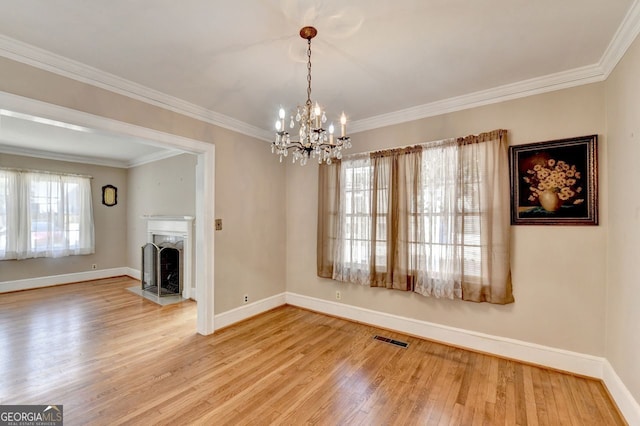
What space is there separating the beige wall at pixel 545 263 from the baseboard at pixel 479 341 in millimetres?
62

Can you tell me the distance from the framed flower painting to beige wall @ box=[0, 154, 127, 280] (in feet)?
26.3

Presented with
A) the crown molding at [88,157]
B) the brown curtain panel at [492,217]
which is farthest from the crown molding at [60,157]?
the brown curtain panel at [492,217]

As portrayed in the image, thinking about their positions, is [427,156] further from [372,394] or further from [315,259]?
[372,394]

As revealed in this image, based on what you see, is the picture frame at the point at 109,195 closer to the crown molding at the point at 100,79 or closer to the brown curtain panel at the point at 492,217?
the crown molding at the point at 100,79

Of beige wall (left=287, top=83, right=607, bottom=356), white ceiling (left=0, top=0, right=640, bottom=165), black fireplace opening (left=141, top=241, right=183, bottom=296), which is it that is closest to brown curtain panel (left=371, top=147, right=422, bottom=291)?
beige wall (left=287, top=83, right=607, bottom=356)

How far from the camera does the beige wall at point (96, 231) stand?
5309mm

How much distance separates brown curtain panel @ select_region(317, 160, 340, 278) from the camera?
3.91 meters

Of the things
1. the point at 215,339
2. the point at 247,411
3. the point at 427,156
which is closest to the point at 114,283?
the point at 215,339

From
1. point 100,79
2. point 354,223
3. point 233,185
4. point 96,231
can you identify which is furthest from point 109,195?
point 354,223

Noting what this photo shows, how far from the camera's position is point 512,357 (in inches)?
108

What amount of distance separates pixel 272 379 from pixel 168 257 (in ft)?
12.8

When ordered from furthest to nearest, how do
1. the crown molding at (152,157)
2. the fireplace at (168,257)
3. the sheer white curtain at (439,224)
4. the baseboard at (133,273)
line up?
Result: 1. the baseboard at (133,273)
2. the crown molding at (152,157)
3. the fireplace at (168,257)
4. the sheer white curtain at (439,224)

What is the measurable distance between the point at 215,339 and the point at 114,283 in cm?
427

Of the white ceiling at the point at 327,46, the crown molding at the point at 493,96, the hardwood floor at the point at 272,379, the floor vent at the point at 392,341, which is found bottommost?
the floor vent at the point at 392,341
